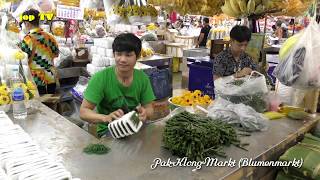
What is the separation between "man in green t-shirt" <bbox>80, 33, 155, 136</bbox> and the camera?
1.94m

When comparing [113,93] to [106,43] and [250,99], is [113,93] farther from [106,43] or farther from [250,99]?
[106,43]

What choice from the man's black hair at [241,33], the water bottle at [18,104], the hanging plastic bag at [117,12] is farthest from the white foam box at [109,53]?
the water bottle at [18,104]

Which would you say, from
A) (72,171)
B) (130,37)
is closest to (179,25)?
(130,37)

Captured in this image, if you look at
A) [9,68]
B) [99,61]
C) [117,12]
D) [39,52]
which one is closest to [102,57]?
[99,61]

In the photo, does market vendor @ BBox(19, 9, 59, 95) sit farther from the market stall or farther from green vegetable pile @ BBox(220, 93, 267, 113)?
green vegetable pile @ BBox(220, 93, 267, 113)

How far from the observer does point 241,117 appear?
1883 millimetres

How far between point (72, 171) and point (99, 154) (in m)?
0.20

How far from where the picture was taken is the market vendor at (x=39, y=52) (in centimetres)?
384

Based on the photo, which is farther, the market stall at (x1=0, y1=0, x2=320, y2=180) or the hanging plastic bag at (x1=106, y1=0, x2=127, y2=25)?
the hanging plastic bag at (x1=106, y1=0, x2=127, y2=25)

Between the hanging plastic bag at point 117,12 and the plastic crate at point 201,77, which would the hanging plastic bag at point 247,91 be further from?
the plastic crate at point 201,77

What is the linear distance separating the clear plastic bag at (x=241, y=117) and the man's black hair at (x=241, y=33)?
0.94 metres

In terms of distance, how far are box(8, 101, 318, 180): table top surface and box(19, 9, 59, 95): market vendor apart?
6.52ft

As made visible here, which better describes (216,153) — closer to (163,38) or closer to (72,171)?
(72,171)

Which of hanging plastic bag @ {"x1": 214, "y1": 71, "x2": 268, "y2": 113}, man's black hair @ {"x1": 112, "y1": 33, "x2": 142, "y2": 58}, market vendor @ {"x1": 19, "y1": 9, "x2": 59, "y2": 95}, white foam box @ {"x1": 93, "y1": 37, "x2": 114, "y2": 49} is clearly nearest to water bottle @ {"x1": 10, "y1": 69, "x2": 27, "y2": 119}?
man's black hair @ {"x1": 112, "y1": 33, "x2": 142, "y2": 58}
